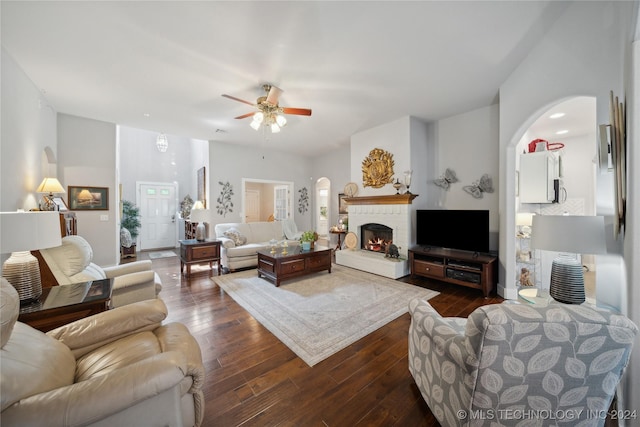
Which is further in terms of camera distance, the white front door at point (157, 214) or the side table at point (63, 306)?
the white front door at point (157, 214)

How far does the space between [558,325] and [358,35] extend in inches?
107

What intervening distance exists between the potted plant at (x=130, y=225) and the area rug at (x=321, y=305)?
402cm

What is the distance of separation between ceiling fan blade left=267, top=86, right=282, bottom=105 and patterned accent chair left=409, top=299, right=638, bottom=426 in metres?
3.14

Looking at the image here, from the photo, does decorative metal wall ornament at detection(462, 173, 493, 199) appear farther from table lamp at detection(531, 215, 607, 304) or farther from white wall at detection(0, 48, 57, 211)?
white wall at detection(0, 48, 57, 211)

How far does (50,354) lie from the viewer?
1094mm

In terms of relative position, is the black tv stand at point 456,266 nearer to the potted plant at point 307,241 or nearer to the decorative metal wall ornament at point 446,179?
the decorative metal wall ornament at point 446,179

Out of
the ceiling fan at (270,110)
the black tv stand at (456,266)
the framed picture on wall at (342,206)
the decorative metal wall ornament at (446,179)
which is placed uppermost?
the ceiling fan at (270,110)

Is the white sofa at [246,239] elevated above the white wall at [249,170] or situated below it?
below

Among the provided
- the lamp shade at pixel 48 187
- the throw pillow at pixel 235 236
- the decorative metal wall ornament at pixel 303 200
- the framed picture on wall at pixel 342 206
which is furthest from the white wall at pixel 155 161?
the framed picture on wall at pixel 342 206

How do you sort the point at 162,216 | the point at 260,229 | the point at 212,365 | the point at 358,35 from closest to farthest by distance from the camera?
the point at 212,365, the point at 358,35, the point at 260,229, the point at 162,216

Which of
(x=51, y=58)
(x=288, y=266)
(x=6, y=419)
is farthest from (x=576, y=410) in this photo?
(x=51, y=58)

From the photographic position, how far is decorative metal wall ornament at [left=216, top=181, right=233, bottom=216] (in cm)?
605

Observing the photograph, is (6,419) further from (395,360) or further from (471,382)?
(395,360)

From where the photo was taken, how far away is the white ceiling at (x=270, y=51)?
2023mm
